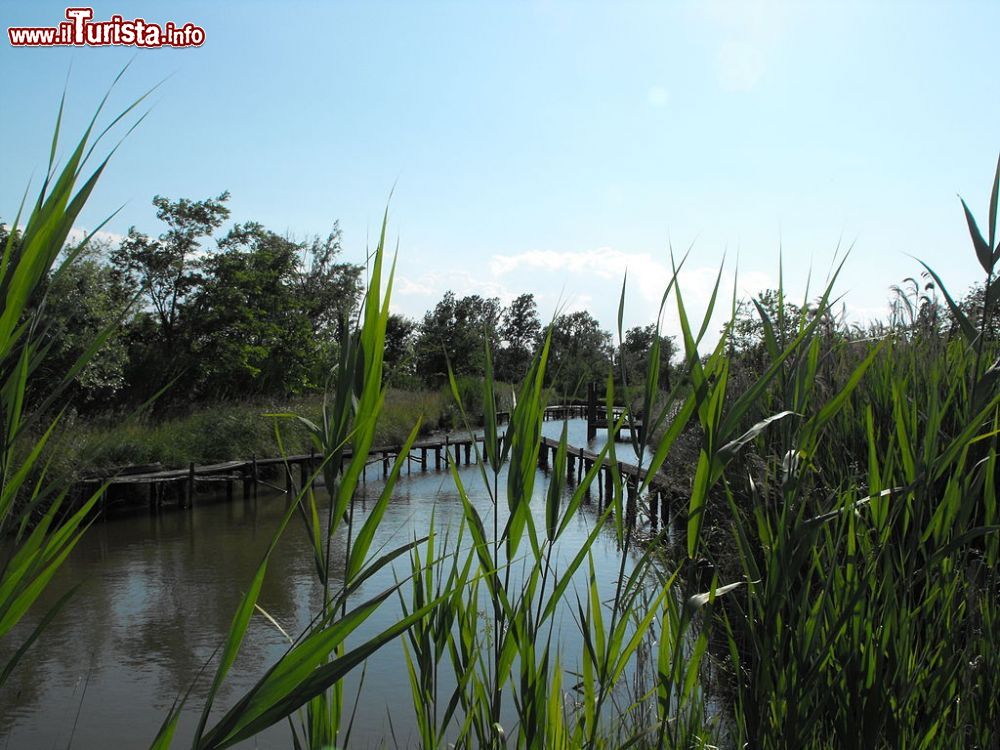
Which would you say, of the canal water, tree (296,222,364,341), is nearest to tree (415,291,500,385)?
tree (296,222,364,341)

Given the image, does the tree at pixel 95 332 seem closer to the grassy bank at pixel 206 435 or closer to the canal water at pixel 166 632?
the grassy bank at pixel 206 435

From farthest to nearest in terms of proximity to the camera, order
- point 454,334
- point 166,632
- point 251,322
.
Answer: point 454,334 < point 251,322 < point 166,632

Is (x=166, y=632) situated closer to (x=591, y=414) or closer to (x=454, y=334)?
(x=591, y=414)

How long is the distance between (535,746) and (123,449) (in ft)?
53.5

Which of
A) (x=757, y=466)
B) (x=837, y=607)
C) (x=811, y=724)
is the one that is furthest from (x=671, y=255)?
(x=757, y=466)

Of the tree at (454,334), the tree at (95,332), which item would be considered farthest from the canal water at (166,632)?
the tree at (454,334)

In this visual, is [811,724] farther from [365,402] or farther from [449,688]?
[449,688]

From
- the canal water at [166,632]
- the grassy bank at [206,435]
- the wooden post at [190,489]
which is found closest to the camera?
the canal water at [166,632]

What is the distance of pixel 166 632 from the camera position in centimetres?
882

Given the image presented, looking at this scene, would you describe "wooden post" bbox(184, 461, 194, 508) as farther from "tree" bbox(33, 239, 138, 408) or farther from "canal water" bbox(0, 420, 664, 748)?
"tree" bbox(33, 239, 138, 408)

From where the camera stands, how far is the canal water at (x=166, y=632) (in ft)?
20.8

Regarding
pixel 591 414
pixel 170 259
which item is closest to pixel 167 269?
pixel 170 259

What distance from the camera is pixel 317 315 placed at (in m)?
32.2

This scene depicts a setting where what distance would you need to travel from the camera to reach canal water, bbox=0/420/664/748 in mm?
6352
